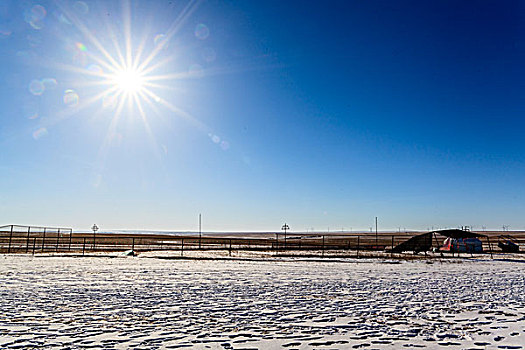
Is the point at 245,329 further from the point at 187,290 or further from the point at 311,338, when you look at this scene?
Result: the point at 187,290

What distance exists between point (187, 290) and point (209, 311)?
322cm

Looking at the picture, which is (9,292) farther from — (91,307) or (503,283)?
(503,283)

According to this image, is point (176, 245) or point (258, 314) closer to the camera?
point (258, 314)

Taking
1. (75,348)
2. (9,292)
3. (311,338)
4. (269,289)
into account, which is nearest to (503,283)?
(269,289)

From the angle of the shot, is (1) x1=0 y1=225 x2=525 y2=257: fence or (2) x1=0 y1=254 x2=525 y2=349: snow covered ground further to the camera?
(1) x1=0 y1=225 x2=525 y2=257: fence

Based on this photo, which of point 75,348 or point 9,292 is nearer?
point 75,348

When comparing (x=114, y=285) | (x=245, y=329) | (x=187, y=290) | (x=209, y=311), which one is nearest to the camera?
(x=245, y=329)

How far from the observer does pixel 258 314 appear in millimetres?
7969

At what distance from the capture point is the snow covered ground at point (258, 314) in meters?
5.98

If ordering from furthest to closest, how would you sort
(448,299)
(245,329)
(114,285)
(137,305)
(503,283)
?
(503,283) → (114,285) → (448,299) → (137,305) → (245,329)

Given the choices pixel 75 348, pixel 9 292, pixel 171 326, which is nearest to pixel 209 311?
pixel 171 326

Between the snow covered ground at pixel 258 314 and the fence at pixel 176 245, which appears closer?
the snow covered ground at pixel 258 314

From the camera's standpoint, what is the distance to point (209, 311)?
324 inches

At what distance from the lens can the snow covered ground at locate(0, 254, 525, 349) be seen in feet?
19.6
